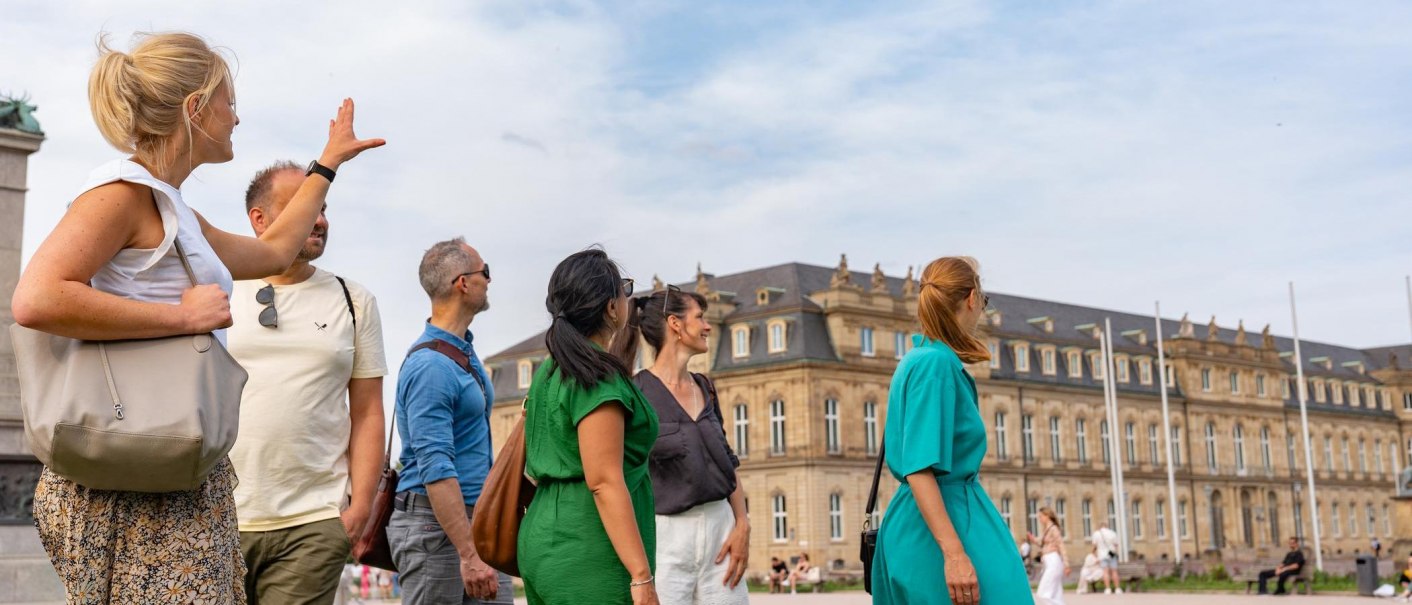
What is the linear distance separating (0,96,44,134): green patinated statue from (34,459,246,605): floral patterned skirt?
1066 centimetres

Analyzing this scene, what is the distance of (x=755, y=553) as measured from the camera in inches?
2493

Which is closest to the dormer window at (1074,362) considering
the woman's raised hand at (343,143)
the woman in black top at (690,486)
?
the woman in black top at (690,486)

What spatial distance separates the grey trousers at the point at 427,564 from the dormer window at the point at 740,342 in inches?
2348

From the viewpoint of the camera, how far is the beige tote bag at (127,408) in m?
2.69

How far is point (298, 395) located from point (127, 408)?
2.03 m

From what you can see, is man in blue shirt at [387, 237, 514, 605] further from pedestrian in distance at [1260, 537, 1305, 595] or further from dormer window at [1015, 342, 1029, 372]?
dormer window at [1015, 342, 1029, 372]

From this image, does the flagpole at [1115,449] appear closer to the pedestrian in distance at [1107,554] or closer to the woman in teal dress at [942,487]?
the pedestrian in distance at [1107,554]

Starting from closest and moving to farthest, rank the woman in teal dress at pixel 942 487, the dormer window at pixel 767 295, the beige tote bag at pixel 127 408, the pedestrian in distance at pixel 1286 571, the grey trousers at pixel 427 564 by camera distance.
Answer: the beige tote bag at pixel 127 408
the woman in teal dress at pixel 942 487
the grey trousers at pixel 427 564
the pedestrian in distance at pixel 1286 571
the dormer window at pixel 767 295

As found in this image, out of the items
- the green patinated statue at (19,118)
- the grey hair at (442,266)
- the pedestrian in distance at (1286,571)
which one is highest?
the green patinated statue at (19,118)

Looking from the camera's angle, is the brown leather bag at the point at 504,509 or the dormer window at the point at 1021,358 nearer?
the brown leather bag at the point at 504,509

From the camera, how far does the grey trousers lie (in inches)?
221

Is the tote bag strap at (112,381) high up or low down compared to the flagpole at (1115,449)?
down

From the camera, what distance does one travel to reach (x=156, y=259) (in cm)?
298

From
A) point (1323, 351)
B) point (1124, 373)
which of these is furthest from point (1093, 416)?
point (1323, 351)
